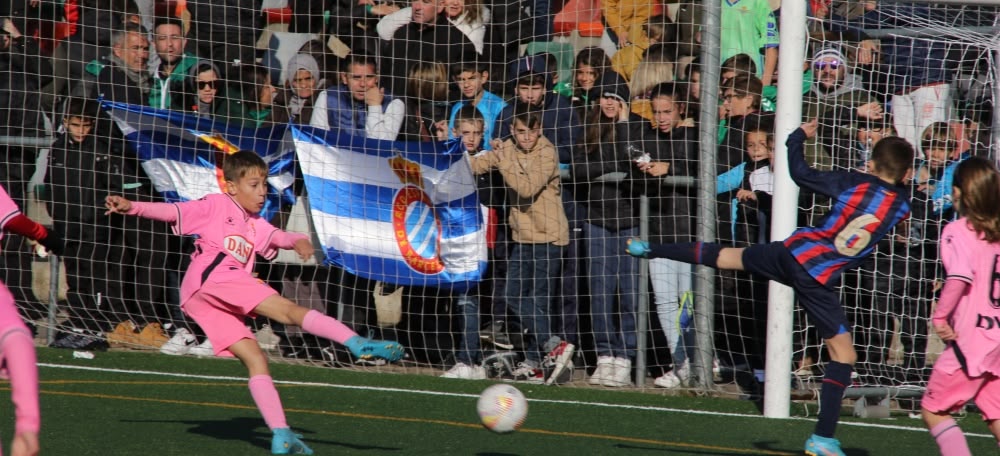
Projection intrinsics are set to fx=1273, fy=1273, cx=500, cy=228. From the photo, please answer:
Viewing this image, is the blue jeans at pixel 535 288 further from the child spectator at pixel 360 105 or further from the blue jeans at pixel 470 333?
the child spectator at pixel 360 105

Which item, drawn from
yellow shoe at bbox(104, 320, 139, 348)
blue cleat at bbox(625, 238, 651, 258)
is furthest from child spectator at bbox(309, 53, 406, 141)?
blue cleat at bbox(625, 238, 651, 258)

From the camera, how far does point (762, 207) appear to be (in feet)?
29.5

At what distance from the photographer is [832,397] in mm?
6457

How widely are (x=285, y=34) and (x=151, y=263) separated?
2218 mm

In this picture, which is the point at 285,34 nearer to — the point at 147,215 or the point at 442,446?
the point at 147,215

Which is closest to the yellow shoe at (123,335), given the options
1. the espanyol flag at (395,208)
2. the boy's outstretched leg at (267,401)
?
the espanyol flag at (395,208)

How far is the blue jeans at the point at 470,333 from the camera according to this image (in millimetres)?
9734

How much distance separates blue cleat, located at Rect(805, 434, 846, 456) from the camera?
20.9 feet

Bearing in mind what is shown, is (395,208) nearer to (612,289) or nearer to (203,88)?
(612,289)

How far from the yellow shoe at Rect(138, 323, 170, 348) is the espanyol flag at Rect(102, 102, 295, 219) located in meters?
1.06

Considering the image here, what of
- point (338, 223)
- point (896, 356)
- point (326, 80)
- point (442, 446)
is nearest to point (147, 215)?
point (442, 446)

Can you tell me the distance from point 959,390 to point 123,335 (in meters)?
6.96

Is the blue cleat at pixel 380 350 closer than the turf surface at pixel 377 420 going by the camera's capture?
Yes

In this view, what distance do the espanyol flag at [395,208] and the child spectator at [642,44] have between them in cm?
142
